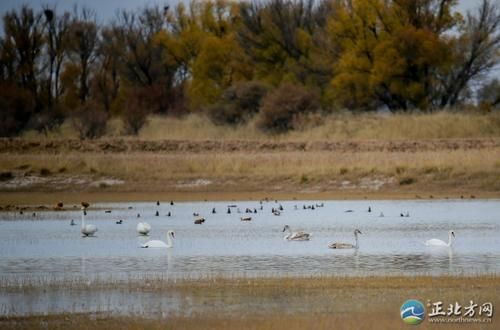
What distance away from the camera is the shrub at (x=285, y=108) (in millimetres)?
50875

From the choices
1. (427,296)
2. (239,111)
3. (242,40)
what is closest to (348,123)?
(239,111)

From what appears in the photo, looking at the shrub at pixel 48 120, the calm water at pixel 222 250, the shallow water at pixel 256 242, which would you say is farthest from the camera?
the shrub at pixel 48 120

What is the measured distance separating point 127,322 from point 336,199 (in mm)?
20607

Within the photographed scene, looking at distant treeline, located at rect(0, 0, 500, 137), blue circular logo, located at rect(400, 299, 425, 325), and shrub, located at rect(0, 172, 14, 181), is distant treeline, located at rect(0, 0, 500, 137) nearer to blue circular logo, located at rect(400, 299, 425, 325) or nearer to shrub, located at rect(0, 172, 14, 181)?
shrub, located at rect(0, 172, 14, 181)

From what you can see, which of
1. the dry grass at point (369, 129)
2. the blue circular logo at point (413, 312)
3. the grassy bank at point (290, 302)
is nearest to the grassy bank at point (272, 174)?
the dry grass at point (369, 129)

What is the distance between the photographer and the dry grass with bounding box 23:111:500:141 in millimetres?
45125

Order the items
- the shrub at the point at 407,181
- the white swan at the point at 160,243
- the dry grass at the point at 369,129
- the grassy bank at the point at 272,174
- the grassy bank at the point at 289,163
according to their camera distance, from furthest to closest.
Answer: the dry grass at the point at 369,129
the grassy bank at the point at 289,163
the shrub at the point at 407,181
the grassy bank at the point at 272,174
the white swan at the point at 160,243

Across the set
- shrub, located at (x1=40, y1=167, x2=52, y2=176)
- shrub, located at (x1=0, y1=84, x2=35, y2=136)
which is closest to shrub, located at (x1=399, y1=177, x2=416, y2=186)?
shrub, located at (x1=40, y1=167, x2=52, y2=176)

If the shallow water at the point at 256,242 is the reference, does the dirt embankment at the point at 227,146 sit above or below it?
above

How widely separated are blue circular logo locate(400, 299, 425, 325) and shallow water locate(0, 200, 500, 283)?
3613mm

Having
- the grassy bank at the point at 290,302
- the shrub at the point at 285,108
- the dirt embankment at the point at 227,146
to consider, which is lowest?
the grassy bank at the point at 290,302

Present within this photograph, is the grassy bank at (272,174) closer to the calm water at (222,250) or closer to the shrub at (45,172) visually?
the shrub at (45,172)

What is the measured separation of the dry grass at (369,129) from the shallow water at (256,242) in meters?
14.1

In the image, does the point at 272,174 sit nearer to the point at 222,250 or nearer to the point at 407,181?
the point at 407,181
